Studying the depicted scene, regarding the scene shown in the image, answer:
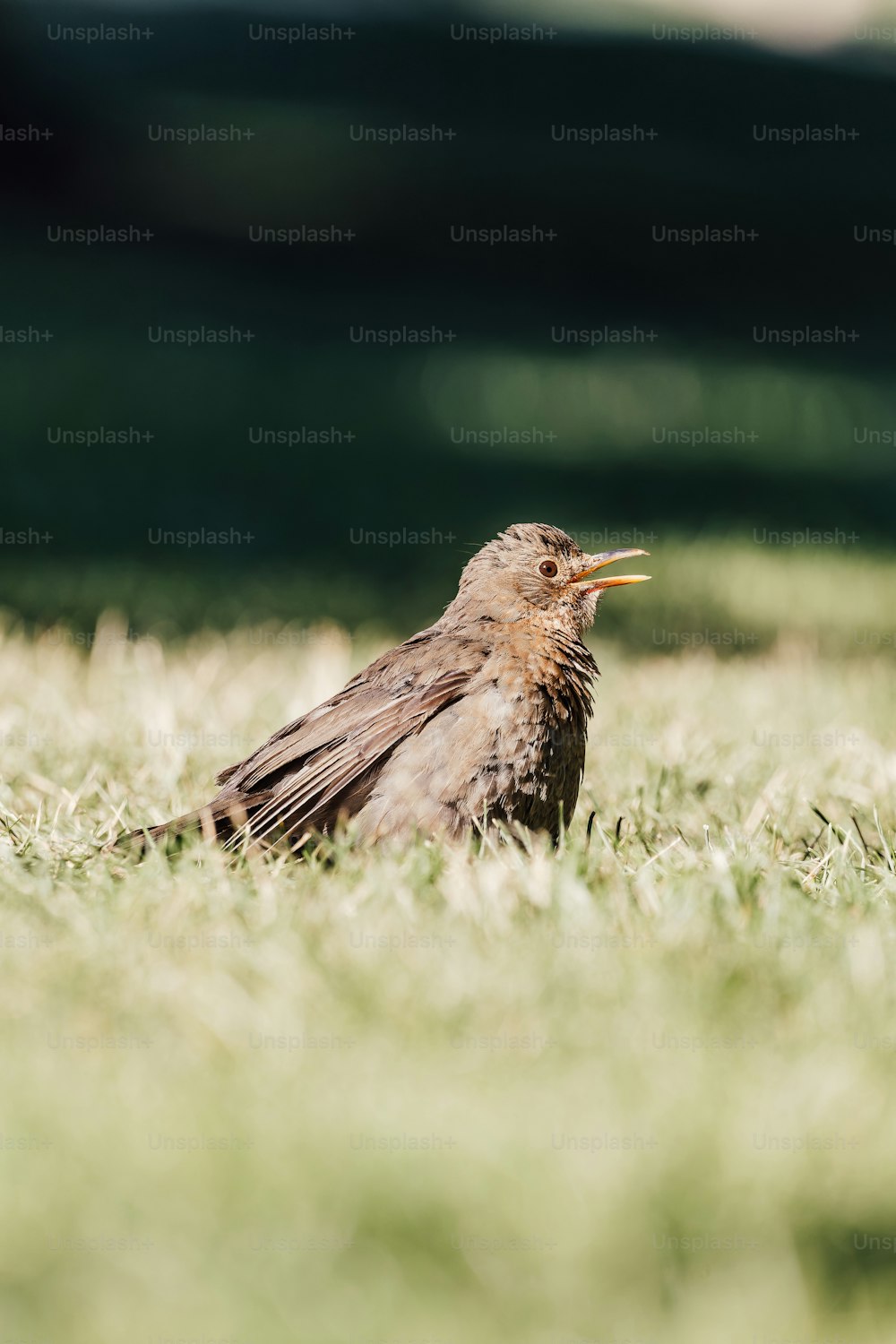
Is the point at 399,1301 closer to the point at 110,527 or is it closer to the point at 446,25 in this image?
the point at 110,527

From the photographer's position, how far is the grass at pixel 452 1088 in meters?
2.23

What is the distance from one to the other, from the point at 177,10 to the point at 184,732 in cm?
2762

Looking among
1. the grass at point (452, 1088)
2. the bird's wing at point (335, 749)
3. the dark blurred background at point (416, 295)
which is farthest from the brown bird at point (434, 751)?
the dark blurred background at point (416, 295)

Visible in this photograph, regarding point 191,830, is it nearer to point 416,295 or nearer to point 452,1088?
point 452,1088

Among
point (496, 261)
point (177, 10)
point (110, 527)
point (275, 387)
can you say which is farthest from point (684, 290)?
point (177, 10)

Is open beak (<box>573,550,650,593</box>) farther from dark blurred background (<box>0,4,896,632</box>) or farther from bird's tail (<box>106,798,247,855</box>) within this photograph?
dark blurred background (<box>0,4,896,632</box>)

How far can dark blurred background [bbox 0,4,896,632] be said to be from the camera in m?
10.2

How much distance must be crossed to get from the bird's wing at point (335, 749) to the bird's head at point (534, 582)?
0.35 metres

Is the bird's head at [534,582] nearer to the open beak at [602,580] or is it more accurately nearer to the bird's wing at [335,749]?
the open beak at [602,580]

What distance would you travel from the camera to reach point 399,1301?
7.22ft

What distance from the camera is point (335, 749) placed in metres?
4.32

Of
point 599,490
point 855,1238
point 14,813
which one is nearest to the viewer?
point 855,1238

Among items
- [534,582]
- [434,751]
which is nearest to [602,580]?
[534,582]

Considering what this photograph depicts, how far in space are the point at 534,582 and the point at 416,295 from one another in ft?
47.0
